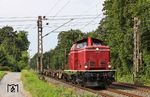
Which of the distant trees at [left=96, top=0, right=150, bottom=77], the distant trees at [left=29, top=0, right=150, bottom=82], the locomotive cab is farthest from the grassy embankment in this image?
the distant trees at [left=96, top=0, right=150, bottom=77]

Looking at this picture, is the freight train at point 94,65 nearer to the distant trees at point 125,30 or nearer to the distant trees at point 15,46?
the distant trees at point 125,30

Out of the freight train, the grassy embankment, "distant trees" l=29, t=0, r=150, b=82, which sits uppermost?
"distant trees" l=29, t=0, r=150, b=82

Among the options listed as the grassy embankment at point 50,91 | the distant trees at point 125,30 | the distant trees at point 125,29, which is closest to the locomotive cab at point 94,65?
the grassy embankment at point 50,91

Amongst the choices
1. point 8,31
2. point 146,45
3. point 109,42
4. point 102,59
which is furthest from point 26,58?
point 102,59

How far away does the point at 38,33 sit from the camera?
5366 cm

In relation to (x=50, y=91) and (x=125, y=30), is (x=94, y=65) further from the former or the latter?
(x=125, y=30)

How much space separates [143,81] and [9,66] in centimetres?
7995

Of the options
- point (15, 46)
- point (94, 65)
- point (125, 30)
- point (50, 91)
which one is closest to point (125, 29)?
point (125, 30)

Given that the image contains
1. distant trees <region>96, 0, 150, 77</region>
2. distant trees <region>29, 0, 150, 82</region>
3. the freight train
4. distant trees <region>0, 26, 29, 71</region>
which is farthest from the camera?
distant trees <region>0, 26, 29, 71</region>

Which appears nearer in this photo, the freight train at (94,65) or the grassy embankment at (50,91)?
the grassy embankment at (50,91)

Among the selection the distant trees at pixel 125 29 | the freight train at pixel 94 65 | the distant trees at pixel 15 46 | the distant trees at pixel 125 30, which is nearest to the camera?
the freight train at pixel 94 65

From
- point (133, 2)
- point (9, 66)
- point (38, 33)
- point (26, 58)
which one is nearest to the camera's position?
point (38, 33)

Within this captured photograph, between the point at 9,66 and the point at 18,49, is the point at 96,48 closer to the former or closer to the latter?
the point at 9,66

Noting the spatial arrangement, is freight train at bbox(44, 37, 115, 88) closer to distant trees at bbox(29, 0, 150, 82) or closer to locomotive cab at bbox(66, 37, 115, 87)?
locomotive cab at bbox(66, 37, 115, 87)
